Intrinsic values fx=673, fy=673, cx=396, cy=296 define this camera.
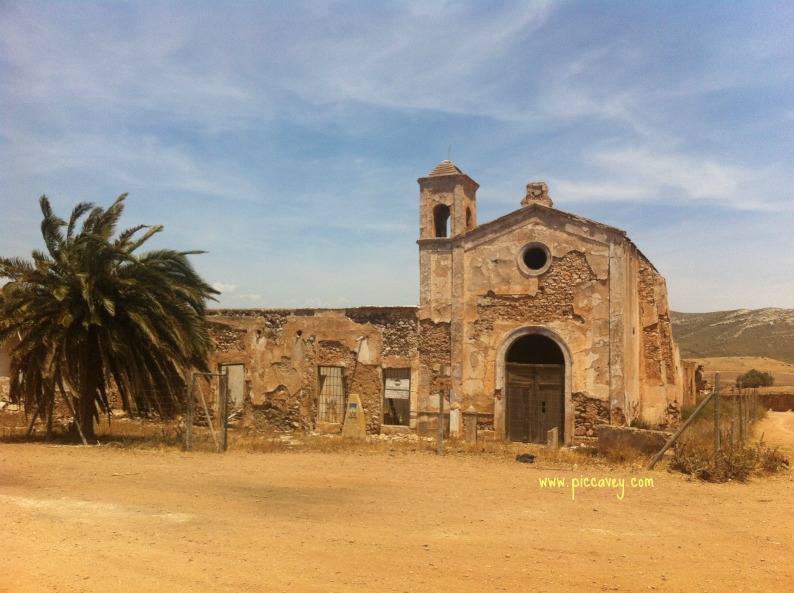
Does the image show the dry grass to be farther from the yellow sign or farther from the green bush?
the green bush

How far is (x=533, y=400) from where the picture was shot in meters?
18.0

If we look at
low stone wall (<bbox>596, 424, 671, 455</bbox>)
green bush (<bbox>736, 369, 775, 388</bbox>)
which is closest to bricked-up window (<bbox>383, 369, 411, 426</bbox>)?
low stone wall (<bbox>596, 424, 671, 455</bbox>)

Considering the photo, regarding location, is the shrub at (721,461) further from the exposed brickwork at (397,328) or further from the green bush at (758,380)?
the green bush at (758,380)

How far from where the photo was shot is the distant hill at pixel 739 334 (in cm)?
6862

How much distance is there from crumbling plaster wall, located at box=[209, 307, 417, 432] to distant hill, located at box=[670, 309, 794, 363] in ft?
180

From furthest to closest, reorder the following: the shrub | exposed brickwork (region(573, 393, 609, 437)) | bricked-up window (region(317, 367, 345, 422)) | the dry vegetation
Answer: the dry vegetation < bricked-up window (region(317, 367, 345, 422)) < exposed brickwork (region(573, 393, 609, 437)) < the shrub

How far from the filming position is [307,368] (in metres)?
20.1

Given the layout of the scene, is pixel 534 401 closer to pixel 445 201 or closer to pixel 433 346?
pixel 433 346

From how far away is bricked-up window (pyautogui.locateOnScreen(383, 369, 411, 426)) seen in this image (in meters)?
19.4

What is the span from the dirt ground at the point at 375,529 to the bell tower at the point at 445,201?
8430 millimetres

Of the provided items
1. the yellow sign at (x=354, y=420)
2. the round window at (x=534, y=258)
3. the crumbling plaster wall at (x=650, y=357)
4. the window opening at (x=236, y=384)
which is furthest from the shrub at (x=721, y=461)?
the window opening at (x=236, y=384)

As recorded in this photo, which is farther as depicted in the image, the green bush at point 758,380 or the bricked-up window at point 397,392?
the green bush at point 758,380

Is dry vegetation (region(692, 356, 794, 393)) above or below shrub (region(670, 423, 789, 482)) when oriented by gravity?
above

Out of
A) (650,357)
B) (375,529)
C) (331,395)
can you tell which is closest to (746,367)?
(650,357)
